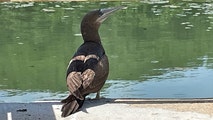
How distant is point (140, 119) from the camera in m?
4.91

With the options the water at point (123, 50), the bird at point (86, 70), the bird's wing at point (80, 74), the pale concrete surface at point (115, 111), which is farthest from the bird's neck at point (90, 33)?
the water at point (123, 50)

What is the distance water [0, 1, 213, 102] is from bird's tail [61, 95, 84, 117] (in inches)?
75.0

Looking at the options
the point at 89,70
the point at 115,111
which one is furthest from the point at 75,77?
the point at 115,111

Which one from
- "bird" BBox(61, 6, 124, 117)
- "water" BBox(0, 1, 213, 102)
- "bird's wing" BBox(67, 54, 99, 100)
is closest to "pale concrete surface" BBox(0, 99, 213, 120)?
"bird" BBox(61, 6, 124, 117)

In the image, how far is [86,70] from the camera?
531 centimetres

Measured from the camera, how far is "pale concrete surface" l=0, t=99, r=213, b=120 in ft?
16.3

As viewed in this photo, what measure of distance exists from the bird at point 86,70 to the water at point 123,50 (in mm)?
1425

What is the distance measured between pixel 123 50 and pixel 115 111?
5185 millimetres

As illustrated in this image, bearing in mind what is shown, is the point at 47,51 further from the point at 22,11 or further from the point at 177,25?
the point at 22,11

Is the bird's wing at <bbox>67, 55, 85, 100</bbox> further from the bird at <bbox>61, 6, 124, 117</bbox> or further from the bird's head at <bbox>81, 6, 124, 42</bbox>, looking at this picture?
the bird's head at <bbox>81, 6, 124, 42</bbox>

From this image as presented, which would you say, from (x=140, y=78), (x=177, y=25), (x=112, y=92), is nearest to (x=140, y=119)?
(x=112, y=92)

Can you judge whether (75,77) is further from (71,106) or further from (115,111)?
(115,111)

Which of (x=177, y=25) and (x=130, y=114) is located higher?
(x=130, y=114)

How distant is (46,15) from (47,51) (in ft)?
16.8
